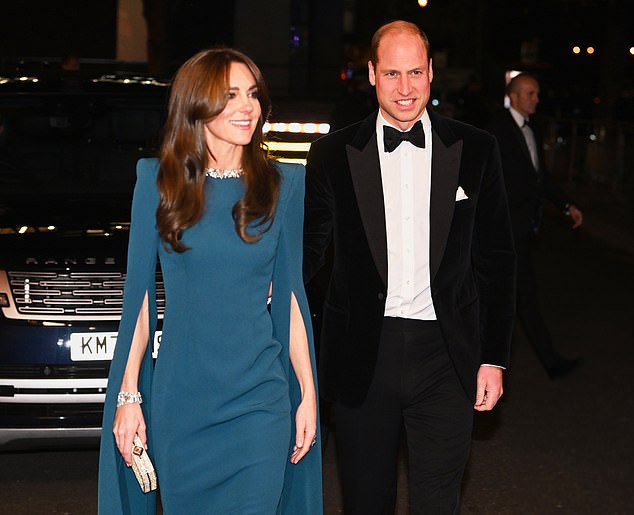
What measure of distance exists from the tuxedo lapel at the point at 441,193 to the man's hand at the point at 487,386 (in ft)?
1.31

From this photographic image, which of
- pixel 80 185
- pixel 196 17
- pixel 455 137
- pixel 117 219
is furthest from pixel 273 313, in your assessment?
pixel 196 17

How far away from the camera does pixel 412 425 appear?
4.44m

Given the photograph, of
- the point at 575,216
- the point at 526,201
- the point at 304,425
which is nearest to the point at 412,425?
the point at 304,425

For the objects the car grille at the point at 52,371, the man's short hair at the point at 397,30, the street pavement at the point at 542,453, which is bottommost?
the street pavement at the point at 542,453

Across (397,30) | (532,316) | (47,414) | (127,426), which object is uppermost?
(397,30)

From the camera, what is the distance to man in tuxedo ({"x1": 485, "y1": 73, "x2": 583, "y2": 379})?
8.68m

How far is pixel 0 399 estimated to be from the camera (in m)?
5.91

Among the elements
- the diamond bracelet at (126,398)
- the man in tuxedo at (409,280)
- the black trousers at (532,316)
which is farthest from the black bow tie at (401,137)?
the black trousers at (532,316)

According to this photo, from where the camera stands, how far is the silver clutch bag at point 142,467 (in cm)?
377

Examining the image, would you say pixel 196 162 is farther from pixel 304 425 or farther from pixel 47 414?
pixel 47 414

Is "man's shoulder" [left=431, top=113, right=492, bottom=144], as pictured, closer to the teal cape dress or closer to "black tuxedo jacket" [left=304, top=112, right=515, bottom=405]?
"black tuxedo jacket" [left=304, top=112, right=515, bottom=405]

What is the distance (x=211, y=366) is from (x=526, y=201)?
5271mm

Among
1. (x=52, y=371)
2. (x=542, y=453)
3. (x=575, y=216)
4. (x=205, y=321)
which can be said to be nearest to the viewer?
(x=205, y=321)

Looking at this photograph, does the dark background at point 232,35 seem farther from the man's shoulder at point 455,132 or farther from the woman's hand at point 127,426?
the woman's hand at point 127,426
